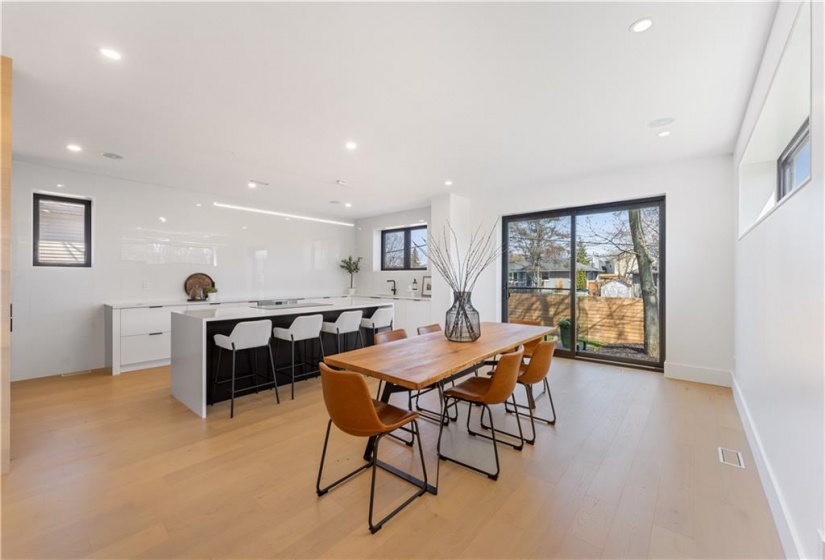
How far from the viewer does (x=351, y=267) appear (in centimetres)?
768

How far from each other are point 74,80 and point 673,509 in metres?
4.64

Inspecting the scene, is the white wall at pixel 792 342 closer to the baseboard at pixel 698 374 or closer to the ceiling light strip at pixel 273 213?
the baseboard at pixel 698 374

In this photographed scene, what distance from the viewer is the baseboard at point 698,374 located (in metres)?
3.91

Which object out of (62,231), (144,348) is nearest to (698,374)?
(144,348)

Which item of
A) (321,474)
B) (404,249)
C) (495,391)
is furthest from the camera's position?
(404,249)

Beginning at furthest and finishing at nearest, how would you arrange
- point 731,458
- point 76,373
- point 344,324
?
1. point 76,373
2. point 344,324
3. point 731,458

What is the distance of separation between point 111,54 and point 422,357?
8.95 ft

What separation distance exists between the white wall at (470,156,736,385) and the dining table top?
2306mm

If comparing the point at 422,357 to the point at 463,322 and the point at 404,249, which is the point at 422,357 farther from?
the point at 404,249

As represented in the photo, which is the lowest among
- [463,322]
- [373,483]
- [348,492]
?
[348,492]

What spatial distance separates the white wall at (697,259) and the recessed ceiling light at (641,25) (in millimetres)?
2807

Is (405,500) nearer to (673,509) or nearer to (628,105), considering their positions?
(673,509)

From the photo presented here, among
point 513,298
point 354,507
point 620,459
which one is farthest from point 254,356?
point 513,298

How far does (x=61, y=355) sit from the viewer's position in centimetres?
441
